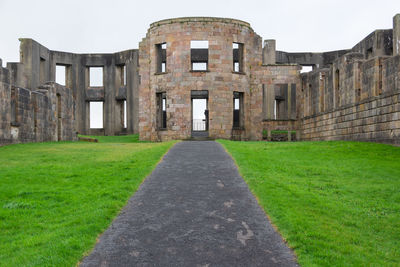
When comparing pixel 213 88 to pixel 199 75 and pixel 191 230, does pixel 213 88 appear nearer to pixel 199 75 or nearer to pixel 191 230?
pixel 199 75

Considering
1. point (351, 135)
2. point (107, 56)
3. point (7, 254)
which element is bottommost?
point (7, 254)

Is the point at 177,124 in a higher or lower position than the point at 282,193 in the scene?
higher

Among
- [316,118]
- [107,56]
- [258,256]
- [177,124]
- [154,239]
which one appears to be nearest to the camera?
[258,256]

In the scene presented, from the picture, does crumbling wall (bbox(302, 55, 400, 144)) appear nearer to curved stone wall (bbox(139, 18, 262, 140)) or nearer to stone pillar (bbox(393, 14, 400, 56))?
stone pillar (bbox(393, 14, 400, 56))

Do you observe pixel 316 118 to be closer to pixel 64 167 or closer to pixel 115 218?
pixel 64 167

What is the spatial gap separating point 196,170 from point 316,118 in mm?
14075

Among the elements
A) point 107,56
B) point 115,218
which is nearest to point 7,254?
point 115,218

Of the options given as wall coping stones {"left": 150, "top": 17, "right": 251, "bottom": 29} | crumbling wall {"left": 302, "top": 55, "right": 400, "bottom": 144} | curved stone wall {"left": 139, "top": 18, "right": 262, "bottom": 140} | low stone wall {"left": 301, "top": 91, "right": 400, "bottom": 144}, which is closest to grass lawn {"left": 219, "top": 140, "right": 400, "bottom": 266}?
low stone wall {"left": 301, "top": 91, "right": 400, "bottom": 144}

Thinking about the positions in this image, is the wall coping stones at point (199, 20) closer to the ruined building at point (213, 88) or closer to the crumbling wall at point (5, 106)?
the ruined building at point (213, 88)

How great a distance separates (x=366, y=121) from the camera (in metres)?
15.9

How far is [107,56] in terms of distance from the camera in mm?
35969

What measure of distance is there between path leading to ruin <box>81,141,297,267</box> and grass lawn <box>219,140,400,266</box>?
1.11ft

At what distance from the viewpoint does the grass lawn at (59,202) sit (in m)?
4.89

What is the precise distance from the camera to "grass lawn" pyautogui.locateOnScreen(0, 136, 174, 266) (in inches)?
193
